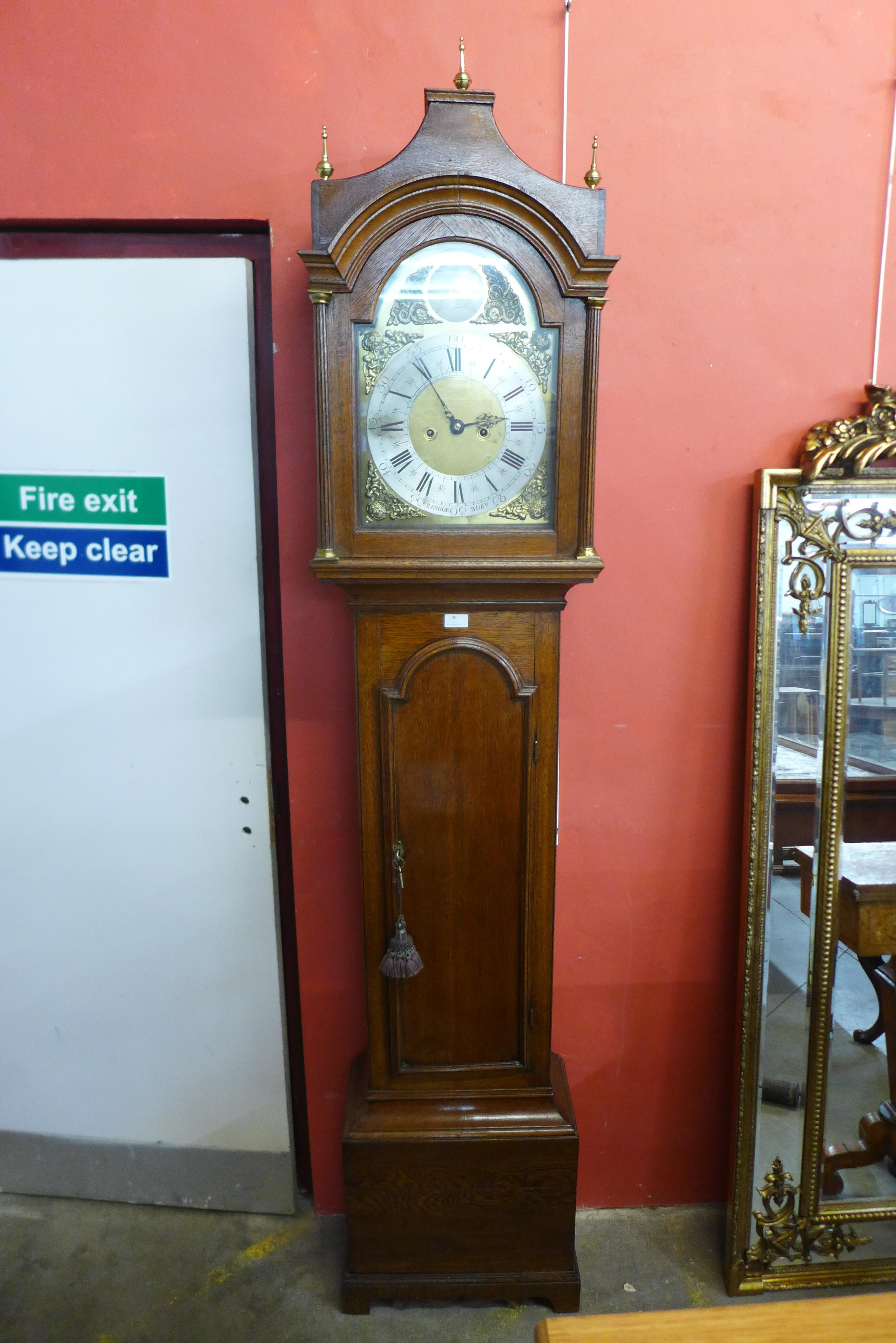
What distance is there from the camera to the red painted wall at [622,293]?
1.48m

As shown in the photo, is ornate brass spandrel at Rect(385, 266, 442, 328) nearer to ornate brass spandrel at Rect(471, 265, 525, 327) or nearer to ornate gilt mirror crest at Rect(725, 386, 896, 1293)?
ornate brass spandrel at Rect(471, 265, 525, 327)

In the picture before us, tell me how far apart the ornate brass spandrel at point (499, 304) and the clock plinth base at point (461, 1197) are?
148cm

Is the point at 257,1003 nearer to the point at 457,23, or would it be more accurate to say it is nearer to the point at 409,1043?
the point at 409,1043

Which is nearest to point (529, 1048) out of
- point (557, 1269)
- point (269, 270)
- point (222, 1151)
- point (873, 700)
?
point (557, 1269)

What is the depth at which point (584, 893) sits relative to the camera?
174 centimetres

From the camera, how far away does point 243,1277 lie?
1702mm

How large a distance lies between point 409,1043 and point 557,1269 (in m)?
0.58

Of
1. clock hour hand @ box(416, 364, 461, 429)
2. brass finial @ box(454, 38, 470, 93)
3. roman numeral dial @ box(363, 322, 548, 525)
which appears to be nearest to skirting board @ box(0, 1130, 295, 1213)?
roman numeral dial @ box(363, 322, 548, 525)

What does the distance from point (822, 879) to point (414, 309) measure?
1.39m

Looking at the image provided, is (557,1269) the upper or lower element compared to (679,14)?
lower

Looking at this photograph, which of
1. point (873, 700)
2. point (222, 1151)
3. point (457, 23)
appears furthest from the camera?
point (222, 1151)

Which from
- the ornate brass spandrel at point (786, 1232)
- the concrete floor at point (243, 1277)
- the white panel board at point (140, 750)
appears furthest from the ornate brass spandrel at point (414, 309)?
the concrete floor at point (243, 1277)

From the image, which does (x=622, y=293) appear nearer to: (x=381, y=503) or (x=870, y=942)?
(x=381, y=503)

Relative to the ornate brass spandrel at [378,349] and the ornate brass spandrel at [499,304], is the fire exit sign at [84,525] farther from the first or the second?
the ornate brass spandrel at [499,304]
